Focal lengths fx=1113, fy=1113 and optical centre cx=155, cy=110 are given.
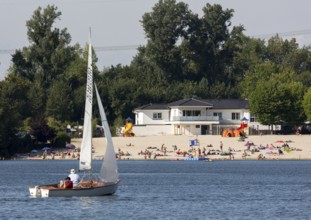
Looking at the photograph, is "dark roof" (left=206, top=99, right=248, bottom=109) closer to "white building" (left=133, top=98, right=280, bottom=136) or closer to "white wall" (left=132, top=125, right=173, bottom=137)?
"white building" (left=133, top=98, right=280, bottom=136)

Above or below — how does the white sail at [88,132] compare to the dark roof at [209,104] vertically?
below

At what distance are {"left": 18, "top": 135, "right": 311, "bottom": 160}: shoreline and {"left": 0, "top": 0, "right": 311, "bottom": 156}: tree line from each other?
7.22 metres

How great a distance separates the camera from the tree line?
13700 centimetres

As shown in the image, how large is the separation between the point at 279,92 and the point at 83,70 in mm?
32471

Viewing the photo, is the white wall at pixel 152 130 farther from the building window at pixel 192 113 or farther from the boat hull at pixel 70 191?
the boat hull at pixel 70 191

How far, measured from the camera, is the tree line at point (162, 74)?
449 feet

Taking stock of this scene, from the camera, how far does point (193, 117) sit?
142 m

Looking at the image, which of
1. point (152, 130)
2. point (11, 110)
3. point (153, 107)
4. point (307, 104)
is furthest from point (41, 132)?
point (307, 104)

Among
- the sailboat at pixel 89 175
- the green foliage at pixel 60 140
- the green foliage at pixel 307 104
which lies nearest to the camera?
the sailboat at pixel 89 175

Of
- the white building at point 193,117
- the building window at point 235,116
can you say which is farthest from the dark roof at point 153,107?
the building window at point 235,116

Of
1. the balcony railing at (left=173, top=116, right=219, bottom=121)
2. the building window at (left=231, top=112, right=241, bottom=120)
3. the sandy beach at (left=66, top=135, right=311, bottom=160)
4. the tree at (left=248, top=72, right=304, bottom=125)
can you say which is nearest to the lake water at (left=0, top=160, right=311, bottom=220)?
the sandy beach at (left=66, top=135, right=311, bottom=160)

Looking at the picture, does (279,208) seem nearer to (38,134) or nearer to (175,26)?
(38,134)

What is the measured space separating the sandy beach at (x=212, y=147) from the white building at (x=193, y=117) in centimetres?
1223

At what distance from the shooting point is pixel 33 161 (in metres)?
120
